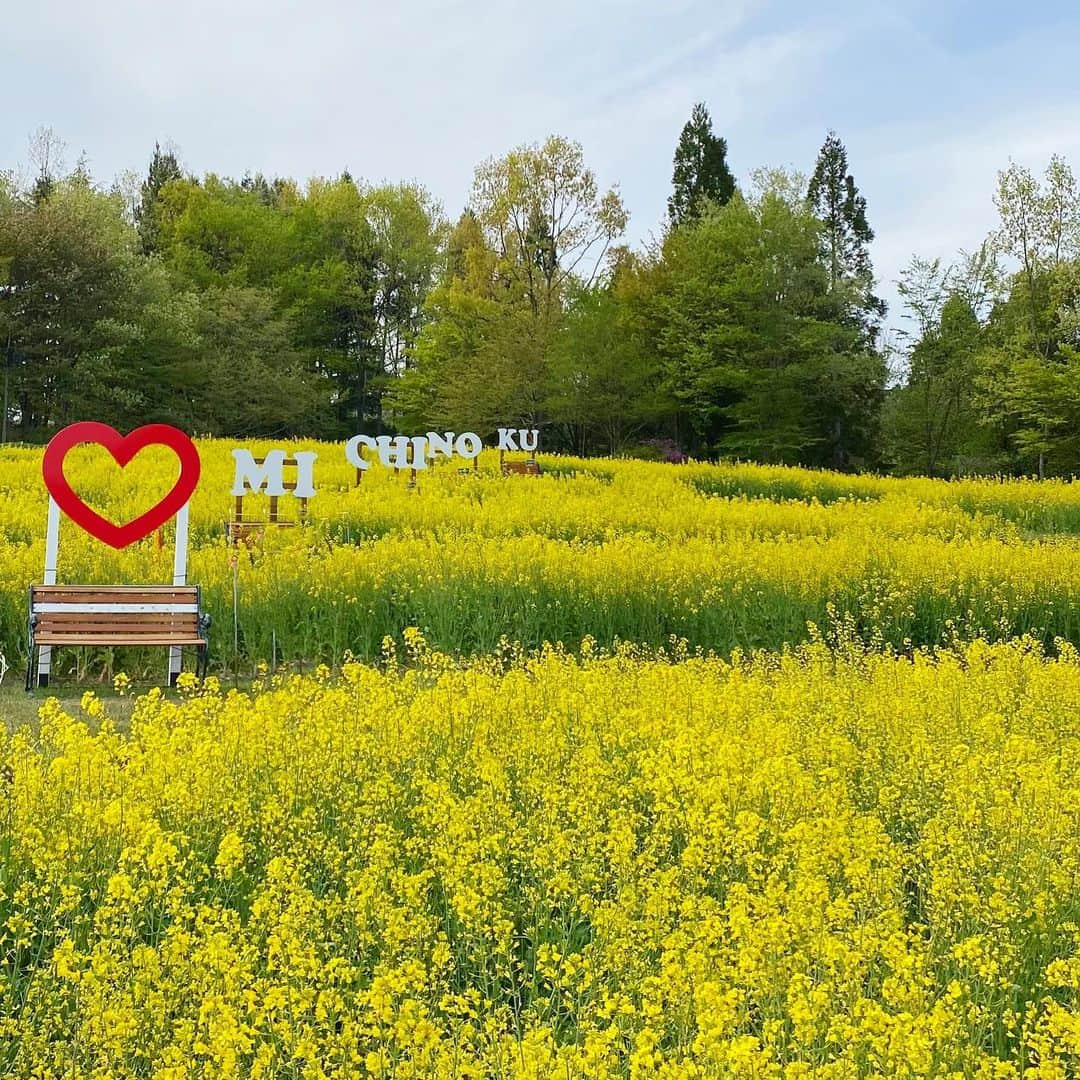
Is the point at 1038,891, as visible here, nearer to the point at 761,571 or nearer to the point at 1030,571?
the point at 761,571

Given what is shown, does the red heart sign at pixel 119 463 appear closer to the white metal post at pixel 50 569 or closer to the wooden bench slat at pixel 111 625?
the white metal post at pixel 50 569

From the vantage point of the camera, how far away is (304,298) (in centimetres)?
4428

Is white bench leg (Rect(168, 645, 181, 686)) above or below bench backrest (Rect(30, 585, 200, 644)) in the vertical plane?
below

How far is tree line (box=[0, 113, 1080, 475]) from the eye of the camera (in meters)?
31.2

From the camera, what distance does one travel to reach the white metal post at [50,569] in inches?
280

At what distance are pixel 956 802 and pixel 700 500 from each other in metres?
12.6

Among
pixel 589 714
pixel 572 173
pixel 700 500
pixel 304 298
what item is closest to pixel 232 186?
pixel 304 298

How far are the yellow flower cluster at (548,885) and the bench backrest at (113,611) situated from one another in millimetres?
1945

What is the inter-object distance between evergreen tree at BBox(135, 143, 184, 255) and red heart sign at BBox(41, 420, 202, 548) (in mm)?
41093

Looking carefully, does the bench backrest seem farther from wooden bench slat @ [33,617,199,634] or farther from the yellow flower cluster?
the yellow flower cluster

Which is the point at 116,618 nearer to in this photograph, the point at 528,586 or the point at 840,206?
the point at 528,586

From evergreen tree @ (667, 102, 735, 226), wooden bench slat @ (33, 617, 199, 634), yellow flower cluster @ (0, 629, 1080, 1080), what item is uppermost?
evergreen tree @ (667, 102, 735, 226)

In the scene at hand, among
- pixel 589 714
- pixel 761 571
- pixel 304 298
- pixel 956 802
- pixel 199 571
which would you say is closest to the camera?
pixel 956 802

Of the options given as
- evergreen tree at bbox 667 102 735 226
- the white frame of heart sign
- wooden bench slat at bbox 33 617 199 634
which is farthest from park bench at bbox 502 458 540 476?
evergreen tree at bbox 667 102 735 226
